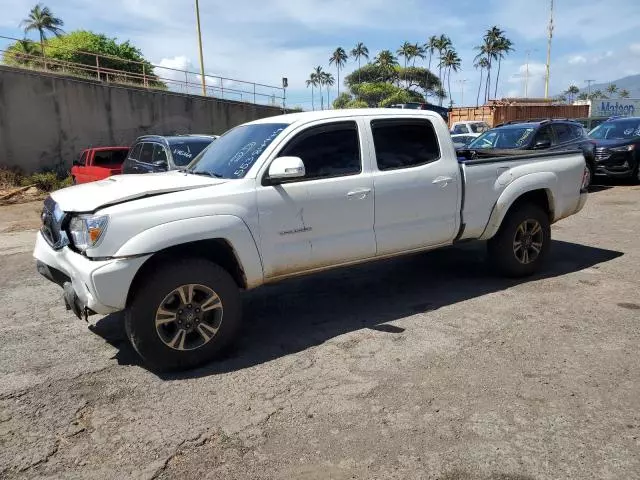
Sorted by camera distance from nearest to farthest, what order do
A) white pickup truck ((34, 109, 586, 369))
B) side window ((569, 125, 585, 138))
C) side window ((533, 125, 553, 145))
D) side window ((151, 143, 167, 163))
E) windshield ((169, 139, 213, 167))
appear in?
white pickup truck ((34, 109, 586, 369)), windshield ((169, 139, 213, 167)), side window ((151, 143, 167, 163)), side window ((533, 125, 553, 145)), side window ((569, 125, 585, 138))

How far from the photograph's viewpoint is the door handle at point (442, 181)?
484 cm

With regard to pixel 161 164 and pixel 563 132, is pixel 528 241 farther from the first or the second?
pixel 563 132

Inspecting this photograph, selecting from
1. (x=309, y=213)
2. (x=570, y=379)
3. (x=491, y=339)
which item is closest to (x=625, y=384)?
(x=570, y=379)

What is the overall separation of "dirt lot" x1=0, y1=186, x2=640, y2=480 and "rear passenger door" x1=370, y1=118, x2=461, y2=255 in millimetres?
701

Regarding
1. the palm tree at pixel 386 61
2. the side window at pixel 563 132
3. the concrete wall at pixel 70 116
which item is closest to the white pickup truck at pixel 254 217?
the side window at pixel 563 132

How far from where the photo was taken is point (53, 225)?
3939 mm

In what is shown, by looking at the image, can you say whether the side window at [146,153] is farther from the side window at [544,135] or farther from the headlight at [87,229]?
the side window at [544,135]

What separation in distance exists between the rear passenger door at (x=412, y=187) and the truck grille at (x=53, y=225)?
2.51 m

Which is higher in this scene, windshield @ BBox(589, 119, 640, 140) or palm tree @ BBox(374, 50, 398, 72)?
palm tree @ BBox(374, 50, 398, 72)

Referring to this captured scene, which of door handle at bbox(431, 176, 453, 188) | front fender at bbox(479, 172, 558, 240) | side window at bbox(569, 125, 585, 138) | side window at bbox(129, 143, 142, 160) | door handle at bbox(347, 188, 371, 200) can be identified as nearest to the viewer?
door handle at bbox(347, 188, 371, 200)

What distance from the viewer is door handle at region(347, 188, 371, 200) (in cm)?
438

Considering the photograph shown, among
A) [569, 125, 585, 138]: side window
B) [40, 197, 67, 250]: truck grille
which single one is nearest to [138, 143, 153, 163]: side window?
[40, 197, 67, 250]: truck grille

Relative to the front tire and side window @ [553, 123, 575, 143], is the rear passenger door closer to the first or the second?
the front tire

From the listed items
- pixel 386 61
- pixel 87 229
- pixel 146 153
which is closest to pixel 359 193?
pixel 87 229
